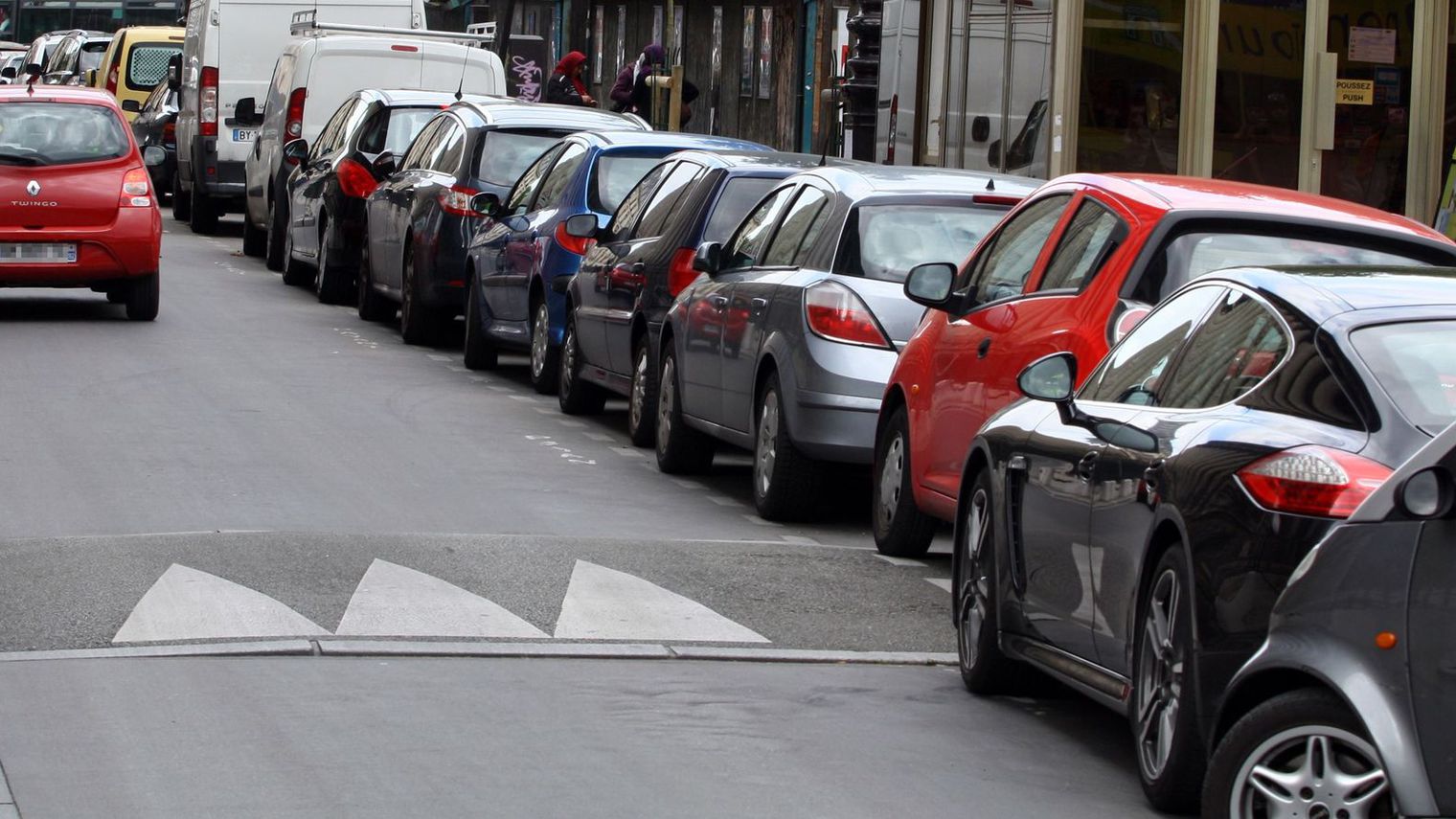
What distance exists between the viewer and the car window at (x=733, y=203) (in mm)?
13867

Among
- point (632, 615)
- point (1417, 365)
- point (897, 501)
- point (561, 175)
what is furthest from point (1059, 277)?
point (561, 175)

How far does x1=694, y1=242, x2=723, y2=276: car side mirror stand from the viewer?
12594 millimetres

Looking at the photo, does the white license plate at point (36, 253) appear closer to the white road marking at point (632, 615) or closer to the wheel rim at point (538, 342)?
the wheel rim at point (538, 342)

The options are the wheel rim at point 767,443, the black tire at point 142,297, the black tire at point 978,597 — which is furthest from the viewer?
the black tire at point 142,297

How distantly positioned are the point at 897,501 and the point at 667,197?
4.45 meters

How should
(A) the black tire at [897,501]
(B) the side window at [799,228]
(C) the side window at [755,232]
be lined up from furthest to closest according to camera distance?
(C) the side window at [755,232] < (B) the side window at [799,228] < (A) the black tire at [897,501]

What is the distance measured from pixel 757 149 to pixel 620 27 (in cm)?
3366

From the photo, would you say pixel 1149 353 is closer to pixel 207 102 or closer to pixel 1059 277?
pixel 1059 277

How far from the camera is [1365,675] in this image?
5.00 m

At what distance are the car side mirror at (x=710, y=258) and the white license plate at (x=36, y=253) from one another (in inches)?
307

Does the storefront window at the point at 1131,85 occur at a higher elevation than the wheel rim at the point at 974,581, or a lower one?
higher

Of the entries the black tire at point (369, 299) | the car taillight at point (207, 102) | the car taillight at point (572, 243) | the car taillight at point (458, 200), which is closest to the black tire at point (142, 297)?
the black tire at point (369, 299)

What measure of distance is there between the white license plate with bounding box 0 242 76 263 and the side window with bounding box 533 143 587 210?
4037mm

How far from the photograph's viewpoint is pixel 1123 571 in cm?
651
